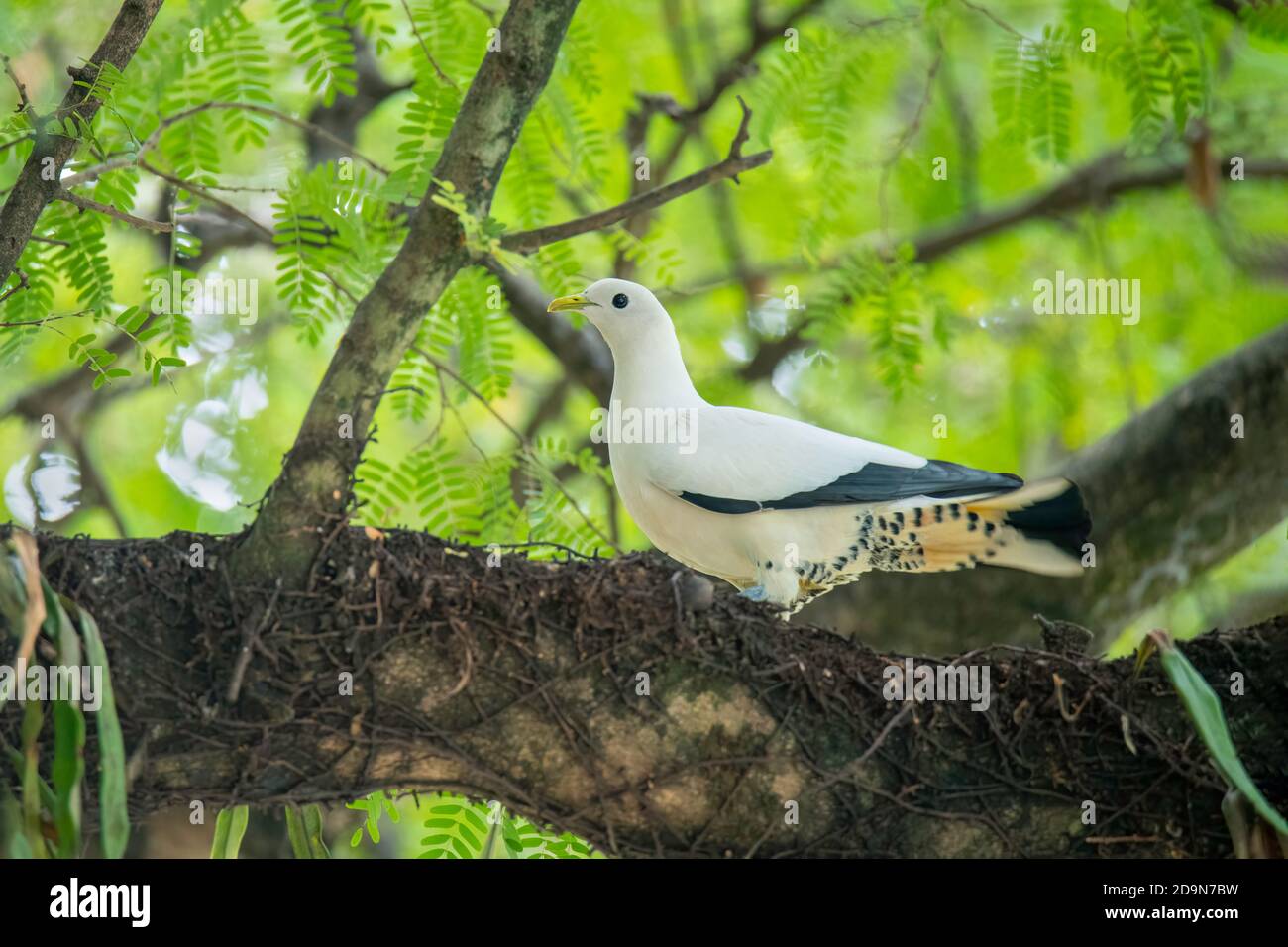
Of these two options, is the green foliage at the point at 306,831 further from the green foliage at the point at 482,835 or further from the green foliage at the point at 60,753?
the green foliage at the point at 60,753

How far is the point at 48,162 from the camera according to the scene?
3424 mm

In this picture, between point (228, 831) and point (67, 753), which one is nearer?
point (67, 753)

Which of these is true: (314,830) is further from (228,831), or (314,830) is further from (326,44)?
(326,44)

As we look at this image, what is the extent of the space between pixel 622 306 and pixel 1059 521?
5.37 ft

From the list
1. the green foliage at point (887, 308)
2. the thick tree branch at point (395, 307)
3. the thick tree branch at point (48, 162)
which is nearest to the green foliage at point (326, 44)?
the thick tree branch at point (395, 307)

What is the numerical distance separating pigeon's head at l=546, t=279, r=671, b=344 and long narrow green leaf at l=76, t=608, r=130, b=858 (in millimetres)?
2047

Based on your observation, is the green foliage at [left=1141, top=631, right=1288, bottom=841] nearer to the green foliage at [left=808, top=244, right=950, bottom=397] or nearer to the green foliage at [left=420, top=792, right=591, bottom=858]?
the green foliage at [left=420, top=792, right=591, bottom=858]

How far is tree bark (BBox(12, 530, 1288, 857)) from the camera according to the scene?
11.1 feet

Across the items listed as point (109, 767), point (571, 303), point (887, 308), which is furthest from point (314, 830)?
point (887, 308)

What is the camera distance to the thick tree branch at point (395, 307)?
3506 millimetres

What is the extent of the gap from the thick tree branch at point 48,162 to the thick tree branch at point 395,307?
842 mm
